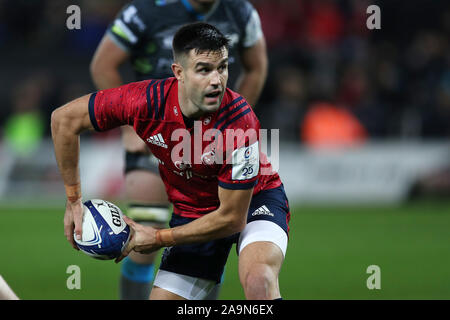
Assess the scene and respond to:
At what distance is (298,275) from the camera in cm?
807

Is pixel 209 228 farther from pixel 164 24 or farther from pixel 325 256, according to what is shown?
pixel 325 256

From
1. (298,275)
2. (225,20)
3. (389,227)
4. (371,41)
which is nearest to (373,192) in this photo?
(389,227)

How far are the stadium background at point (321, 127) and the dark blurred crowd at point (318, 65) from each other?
0.08ft

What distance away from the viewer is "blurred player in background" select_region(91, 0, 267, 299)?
5.62 m

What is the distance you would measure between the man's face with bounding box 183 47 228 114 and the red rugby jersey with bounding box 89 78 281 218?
157mm

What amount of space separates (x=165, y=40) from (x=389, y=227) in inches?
247

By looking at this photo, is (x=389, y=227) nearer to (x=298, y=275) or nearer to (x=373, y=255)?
(x=373, y=255)

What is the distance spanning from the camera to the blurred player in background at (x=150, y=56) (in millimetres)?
5625

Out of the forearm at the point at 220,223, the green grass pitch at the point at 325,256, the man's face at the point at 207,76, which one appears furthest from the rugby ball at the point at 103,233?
the green grass pitch at the point at 325,256

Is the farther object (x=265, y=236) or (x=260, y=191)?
(x=260, y=191)

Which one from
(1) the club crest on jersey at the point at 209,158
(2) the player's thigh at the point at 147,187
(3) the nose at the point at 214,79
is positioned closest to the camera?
(3) the nose at the point at 214,79

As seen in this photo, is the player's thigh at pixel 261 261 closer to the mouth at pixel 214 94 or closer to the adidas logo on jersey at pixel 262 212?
the adidas logo on jersey at pixel 262 212

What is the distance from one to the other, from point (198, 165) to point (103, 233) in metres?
0.66

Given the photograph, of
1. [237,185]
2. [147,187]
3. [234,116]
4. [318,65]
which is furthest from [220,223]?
[318,65]
